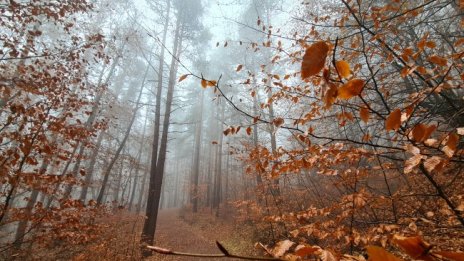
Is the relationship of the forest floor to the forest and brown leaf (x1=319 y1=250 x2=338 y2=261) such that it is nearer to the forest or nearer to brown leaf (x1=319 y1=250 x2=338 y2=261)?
the forest

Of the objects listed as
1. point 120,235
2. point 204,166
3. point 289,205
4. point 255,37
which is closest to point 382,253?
point 289,205

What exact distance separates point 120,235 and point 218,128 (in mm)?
17154

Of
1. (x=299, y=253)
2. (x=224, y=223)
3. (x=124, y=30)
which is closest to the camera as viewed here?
(x=299, y=253)

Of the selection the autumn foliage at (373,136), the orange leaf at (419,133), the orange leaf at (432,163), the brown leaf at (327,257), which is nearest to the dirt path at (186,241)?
the autumn foliage at (373,136)

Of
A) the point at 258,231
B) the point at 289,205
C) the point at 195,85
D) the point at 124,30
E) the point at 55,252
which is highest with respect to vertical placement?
the point at 195,85

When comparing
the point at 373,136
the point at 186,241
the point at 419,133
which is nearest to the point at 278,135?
the point at 186,241

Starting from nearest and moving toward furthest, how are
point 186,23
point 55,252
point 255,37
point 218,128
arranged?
point 55,252 → point 186,23 → point 255,37 → point 218,128

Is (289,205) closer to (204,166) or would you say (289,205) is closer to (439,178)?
(439,178)

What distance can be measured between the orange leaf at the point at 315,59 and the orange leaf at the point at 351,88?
19 cm

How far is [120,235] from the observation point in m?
9.65

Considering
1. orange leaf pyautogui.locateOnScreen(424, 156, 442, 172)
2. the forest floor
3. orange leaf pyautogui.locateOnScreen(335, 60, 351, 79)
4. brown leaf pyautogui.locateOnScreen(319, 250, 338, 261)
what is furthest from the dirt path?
orange leaf pyautogui.locateOnScreen(335, 60, 351, 79)

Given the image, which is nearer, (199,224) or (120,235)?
(120,235)

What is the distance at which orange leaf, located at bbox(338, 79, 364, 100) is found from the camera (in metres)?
0.77

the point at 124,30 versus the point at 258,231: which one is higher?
the point at 124,30
